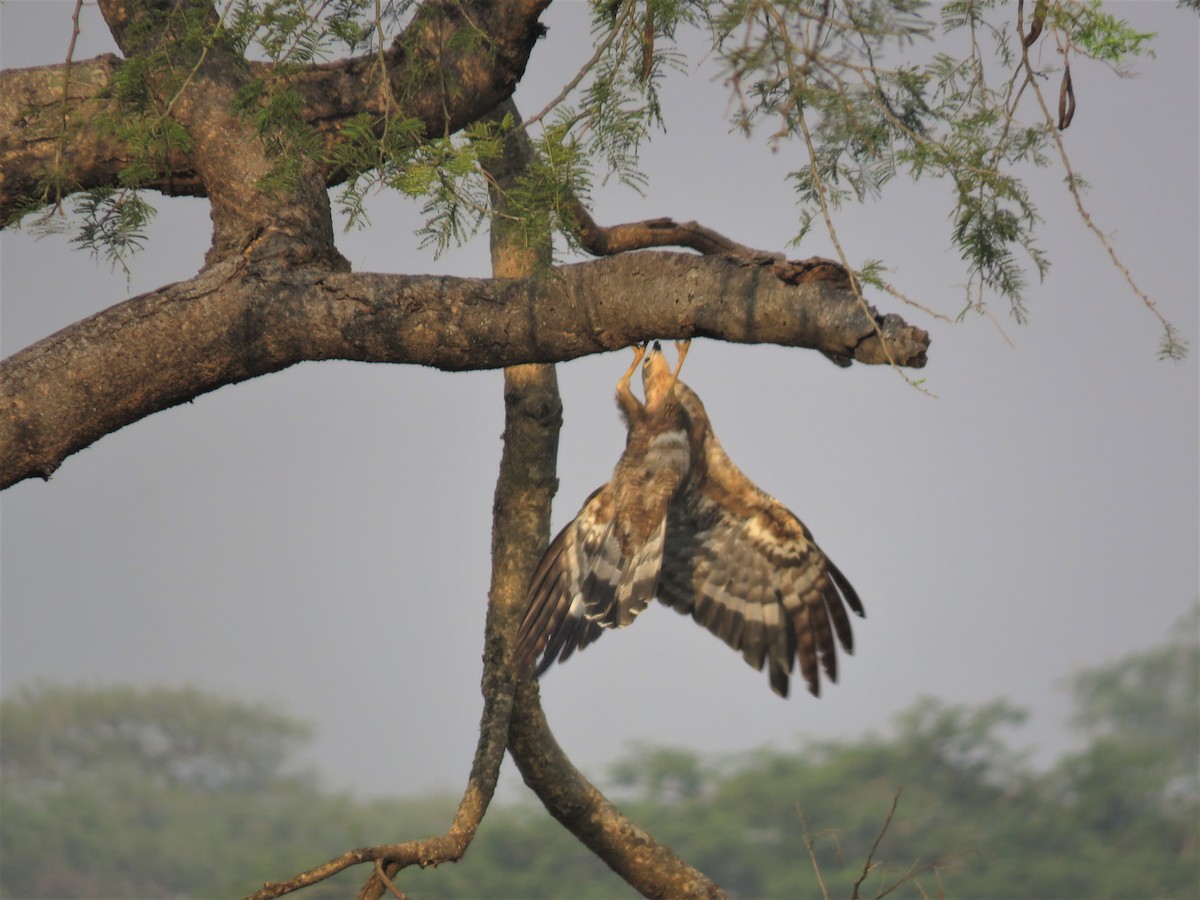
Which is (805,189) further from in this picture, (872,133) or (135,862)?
(135,862)

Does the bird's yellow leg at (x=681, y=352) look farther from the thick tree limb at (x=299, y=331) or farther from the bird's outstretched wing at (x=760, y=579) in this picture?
the thick tree limb at (x=299, y=331)

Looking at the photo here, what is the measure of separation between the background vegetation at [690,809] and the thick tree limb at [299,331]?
15.7 meters

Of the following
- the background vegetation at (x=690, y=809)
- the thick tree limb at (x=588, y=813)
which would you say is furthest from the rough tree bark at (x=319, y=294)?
the background vegetation at (x=690, y=809)

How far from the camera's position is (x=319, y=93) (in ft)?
14.0

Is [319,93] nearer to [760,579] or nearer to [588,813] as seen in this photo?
[760,579]

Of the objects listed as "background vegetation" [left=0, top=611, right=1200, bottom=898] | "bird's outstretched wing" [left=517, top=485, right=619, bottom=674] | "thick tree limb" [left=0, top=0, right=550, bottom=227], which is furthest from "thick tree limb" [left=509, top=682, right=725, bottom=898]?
"background vegetation" [left=0, top=611, right=1200, bottom=898]

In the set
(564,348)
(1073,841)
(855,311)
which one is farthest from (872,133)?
(1073,841)

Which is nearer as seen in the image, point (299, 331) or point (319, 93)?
point (299, 331)

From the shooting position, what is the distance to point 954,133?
3.53 metres

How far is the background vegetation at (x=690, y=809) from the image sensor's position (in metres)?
20.3

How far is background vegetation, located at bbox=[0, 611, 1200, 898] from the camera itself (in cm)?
2028

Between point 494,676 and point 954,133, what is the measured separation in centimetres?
227

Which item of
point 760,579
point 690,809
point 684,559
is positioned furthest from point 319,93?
point 690,809

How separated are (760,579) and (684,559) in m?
0.30
